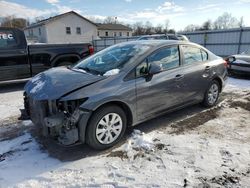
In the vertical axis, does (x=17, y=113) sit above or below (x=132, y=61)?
below

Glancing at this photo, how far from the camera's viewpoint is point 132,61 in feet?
12.3

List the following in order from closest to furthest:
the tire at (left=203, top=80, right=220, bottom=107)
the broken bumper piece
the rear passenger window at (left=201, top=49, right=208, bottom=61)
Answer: the broken bumper piece → the rear passenger window at (left=201, top=49, right=208, bottom=61) → the tire at (left=203, top=80, right=220, bottom=107)

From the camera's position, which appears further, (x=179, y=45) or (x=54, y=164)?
(x=179, y=45)

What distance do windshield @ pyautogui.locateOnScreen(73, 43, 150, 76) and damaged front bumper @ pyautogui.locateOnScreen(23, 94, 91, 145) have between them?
0.77 m

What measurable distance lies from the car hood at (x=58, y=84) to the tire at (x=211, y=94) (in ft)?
9.15

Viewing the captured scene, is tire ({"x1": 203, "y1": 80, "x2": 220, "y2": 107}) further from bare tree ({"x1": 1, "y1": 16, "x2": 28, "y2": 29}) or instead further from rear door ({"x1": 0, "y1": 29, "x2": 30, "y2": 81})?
bare tree ({"x1": 1, "y1": 16, "x2": 28, "y2": 29})

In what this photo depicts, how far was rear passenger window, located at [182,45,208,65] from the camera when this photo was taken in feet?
15.1

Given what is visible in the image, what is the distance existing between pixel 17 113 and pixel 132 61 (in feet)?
10.5

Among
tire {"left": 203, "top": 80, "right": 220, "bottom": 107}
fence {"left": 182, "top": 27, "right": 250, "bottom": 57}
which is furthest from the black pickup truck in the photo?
fence {"left": 182, "top": 27, "right": 250, "bottom": 57}

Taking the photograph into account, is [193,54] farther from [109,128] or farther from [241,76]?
[241,76]

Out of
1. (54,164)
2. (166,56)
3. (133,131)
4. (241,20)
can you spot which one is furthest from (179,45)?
(241,20)

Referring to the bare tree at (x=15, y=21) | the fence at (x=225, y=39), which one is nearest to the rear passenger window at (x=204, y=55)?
the fence at (x=225, y=39)

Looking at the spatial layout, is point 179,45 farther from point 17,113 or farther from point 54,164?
point 17,113

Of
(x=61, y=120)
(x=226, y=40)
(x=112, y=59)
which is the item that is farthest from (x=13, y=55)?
(x=226, y=40)
